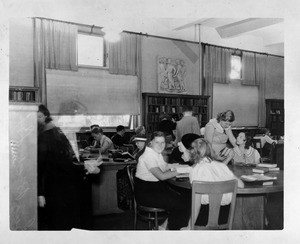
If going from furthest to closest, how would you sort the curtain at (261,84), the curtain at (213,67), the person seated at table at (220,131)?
1. the curtain at (261,84)
2. the curtain at (213,67)
3. the person seated at table at (220,131)

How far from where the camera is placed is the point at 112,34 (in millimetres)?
9781

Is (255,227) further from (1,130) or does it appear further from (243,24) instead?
(243,24)

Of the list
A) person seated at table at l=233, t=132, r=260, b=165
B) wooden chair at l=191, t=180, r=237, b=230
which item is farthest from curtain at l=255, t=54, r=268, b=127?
wooden chair at l=191, t=180, r=237, b=230

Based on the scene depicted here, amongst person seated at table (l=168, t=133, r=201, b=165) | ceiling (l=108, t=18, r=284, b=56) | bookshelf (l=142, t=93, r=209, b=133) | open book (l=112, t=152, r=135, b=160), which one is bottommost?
open book (l=112, t=152, r=135, b=160)

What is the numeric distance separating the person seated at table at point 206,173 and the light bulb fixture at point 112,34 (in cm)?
675

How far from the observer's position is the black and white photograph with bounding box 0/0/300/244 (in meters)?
2.54

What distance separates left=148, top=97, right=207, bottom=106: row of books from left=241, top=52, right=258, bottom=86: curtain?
2.16m

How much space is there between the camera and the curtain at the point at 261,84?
12.1 meters

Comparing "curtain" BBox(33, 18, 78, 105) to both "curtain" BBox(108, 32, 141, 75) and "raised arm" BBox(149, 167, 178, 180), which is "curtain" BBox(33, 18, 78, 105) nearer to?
"curtain" BBox(108, 32, 141, 75)

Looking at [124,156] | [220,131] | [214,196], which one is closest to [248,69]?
[220,131]

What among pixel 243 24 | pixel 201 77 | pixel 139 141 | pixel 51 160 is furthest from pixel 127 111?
pixel 51 160

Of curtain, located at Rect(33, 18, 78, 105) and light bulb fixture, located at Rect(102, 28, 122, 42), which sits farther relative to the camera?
light bulb fixture, located at Rect(102, 28, 122, 42)

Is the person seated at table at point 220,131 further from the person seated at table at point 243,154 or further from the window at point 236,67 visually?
the window at point 236,67

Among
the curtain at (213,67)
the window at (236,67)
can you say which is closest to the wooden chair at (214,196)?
the curtain at (213,67)
